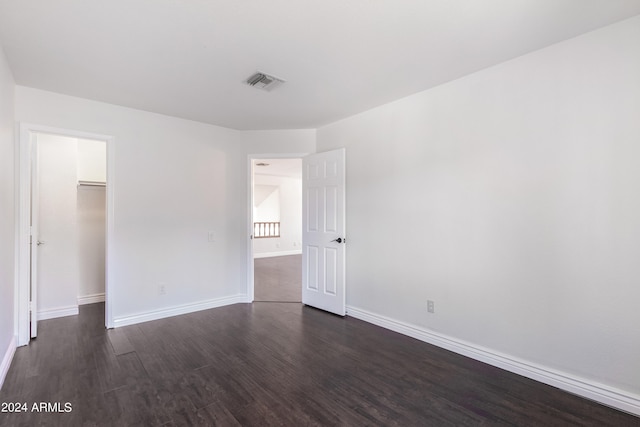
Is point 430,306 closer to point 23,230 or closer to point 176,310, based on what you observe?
point 176,310

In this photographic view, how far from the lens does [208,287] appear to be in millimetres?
4176

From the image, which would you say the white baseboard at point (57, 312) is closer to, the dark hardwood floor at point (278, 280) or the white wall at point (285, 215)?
the dark hardwood floor at point (278, 280)

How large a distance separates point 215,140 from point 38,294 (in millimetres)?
2806

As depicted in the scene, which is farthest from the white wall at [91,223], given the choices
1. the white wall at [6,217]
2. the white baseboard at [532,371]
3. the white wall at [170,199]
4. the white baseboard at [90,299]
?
the white baseboard at [532,371]

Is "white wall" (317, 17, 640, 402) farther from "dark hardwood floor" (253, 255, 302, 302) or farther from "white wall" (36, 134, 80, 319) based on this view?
"white wall" (36, 134, 80, 319)

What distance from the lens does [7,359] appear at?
97.2 inches

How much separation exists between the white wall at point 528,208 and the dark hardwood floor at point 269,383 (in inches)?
14.7

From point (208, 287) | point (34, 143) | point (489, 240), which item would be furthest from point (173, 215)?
point (489, 240)

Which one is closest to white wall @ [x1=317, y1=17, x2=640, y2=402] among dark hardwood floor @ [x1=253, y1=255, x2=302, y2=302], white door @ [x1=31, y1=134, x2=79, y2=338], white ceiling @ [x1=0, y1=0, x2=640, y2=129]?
white ceiling @ [x1=0, y1=0, x2=640, y2=129]

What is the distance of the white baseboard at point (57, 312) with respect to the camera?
3.66 metres

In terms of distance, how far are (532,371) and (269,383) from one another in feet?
6.52

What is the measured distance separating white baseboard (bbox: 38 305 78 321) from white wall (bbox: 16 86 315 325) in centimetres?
89

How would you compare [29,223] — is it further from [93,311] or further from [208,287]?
[208,287]

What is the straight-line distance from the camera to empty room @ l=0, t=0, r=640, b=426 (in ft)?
6.42
